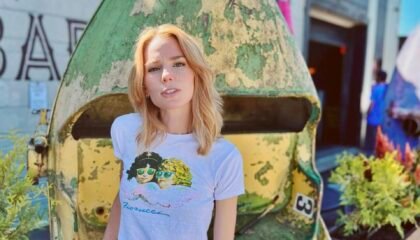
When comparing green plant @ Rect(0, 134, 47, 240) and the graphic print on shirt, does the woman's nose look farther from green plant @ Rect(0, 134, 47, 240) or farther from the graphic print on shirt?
green plant @ Rect(0, 134, 47, 240)

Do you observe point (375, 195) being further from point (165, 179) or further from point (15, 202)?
point (15, 202)

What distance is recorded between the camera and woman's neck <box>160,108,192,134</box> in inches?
57.9

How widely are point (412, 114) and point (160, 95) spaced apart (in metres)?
3.45

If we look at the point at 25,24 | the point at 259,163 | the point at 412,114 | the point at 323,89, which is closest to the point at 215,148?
the point at 259,163

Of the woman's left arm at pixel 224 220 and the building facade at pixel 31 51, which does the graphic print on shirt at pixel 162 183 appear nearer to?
the woman's left arm at pixel 224 220

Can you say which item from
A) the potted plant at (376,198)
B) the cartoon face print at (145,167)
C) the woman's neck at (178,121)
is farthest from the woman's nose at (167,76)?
the potted plant at (376,198)

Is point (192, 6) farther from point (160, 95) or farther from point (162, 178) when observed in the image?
point (162, 178)

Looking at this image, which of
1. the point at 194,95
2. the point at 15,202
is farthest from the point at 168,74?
the point at 15,202

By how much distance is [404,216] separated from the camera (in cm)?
295

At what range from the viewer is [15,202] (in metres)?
Answer: 1.57

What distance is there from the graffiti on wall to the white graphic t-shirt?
272 centimetres

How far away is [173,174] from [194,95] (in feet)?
0.86

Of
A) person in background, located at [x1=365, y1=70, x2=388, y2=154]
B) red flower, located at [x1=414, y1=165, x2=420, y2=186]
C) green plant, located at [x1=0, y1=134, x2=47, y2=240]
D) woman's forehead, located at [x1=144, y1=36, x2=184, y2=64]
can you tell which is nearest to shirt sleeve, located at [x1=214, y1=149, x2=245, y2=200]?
woman's forehead, located at [x1=144, y1=36, x2=184, y2=64]

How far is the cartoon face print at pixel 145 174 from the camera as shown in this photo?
143 cm
